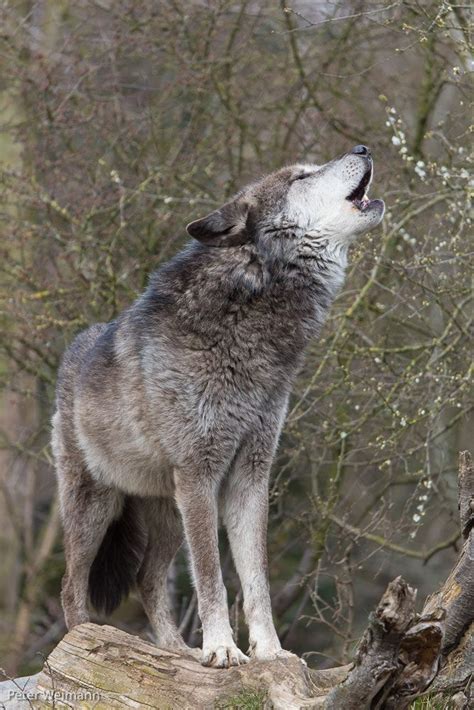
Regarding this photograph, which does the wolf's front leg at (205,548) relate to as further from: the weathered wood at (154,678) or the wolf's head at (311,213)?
the wolf's head at (311,213)

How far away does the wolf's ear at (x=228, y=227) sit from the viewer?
5234mm

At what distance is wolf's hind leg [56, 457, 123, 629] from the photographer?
5.78 metres

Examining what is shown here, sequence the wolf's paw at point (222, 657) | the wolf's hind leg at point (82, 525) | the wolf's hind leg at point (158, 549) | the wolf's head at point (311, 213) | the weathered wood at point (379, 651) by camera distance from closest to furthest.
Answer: the weathered wood at point (379, 651)
the wolf's paw at point (222, 657)
the wolf's head at point (311, 213)
the wolf's hind leg at point (82, 525)
the wolf's hind leg at point (158, 549)

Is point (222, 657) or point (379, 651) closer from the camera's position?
point (379, 651)

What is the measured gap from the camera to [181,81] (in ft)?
29.9

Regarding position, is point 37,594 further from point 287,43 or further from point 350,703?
point 350,703

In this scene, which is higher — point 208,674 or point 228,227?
point 228,227

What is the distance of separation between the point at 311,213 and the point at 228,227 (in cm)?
42

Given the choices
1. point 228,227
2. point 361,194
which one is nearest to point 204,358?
point 228,227

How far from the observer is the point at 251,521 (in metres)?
5.18

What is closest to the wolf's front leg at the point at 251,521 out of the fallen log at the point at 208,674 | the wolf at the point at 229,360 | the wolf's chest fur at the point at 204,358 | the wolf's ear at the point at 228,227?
the wolf at the point at 229,360

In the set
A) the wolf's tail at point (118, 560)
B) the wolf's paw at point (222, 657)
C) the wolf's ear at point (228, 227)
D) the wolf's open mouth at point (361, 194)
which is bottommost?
the wolf's tail at point (118, 560)

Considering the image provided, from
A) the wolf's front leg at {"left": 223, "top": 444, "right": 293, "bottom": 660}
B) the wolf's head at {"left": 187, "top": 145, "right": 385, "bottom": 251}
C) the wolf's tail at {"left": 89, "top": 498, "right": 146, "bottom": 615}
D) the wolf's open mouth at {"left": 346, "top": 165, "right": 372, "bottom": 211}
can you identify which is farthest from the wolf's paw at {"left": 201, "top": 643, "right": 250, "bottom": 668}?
the wolf's open mouth at {"left": 346, "top": 165, "right": 372, "bottom": 211}

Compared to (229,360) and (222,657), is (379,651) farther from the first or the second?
(229,360)
